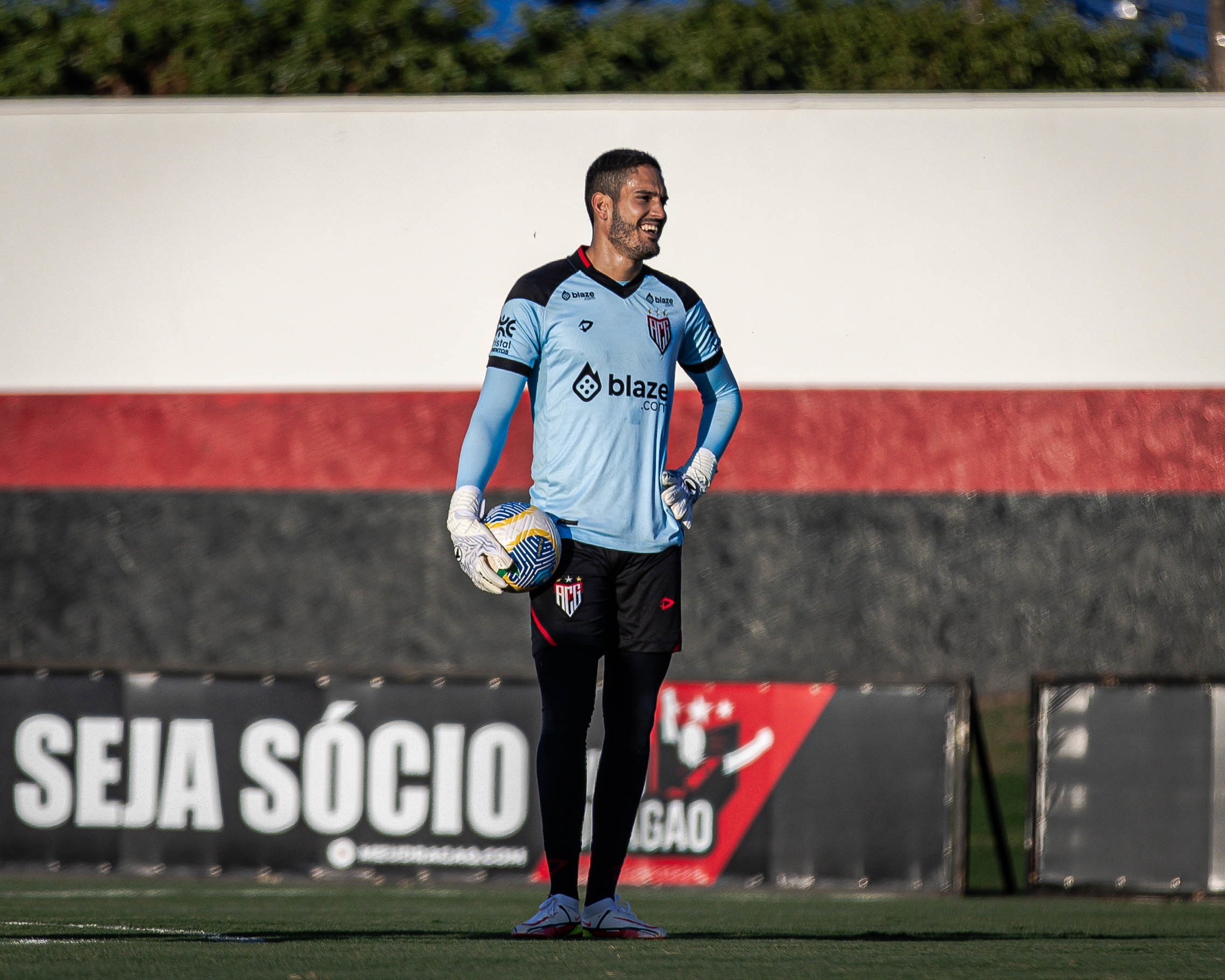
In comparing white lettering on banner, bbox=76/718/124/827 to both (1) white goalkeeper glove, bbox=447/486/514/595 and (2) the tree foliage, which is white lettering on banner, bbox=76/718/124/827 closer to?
(1) white goalkeeper glove, bbox=447/486/514/595

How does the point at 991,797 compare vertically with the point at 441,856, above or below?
above

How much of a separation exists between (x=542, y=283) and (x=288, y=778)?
158 inches

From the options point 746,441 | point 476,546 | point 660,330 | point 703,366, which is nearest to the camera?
point 476,546

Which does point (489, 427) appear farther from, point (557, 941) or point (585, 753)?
point (557, 941)

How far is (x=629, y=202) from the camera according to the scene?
12.9 feet

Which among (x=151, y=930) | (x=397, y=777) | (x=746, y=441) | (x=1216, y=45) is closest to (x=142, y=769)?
(x=397, y=777)

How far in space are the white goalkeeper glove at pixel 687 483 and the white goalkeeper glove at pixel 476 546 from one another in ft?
1.63

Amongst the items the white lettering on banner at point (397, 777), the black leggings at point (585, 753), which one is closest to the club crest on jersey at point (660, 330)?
the black leggings at point (585, 753)

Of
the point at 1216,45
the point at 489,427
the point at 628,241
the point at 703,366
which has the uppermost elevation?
the point at 1216,45

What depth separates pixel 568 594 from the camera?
377cm

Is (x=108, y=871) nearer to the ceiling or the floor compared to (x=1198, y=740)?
nearer to the floor

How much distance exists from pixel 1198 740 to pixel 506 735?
3313 mm

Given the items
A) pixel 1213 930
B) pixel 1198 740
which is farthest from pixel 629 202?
pixel 1198 740

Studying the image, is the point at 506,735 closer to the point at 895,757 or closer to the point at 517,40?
the point at 895,757
